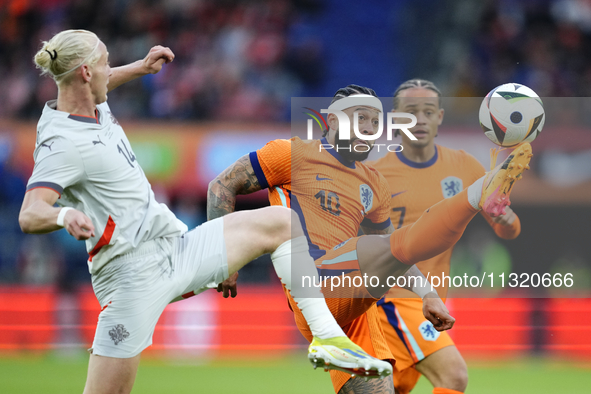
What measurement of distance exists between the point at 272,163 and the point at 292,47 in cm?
936

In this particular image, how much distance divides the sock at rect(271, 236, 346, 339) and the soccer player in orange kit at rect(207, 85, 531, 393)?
0.52m

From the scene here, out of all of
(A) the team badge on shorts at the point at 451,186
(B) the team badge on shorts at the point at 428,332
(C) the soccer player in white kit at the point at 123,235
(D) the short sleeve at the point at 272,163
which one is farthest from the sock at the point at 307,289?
(A) the team badge on shorts at the point at 451,186

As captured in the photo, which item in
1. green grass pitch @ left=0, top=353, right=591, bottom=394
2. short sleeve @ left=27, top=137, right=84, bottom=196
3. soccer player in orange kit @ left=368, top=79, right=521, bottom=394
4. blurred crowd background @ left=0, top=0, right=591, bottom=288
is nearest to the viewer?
short sleeve @ left=27, top=137, right=84, bottom=196

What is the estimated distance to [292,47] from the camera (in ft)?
43.2

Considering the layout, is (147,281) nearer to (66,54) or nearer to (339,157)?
(66,54)

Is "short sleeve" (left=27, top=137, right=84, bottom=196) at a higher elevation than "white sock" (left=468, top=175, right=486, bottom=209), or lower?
higher

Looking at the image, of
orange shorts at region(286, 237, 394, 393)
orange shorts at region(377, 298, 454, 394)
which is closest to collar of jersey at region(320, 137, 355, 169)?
orange shorts at region(286, 237, 394, 393)

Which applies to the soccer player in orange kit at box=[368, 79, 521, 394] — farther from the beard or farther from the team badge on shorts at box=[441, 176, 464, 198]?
the beard

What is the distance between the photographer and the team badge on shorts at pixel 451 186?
5.00m

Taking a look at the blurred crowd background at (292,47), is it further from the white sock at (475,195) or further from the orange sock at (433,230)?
the white sock at (475,195)

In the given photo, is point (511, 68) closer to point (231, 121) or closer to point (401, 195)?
point (231, 121)

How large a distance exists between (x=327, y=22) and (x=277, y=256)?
10991mm

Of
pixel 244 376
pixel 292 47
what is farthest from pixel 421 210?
pixel 292 47

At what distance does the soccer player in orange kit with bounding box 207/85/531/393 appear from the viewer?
4117 mm
